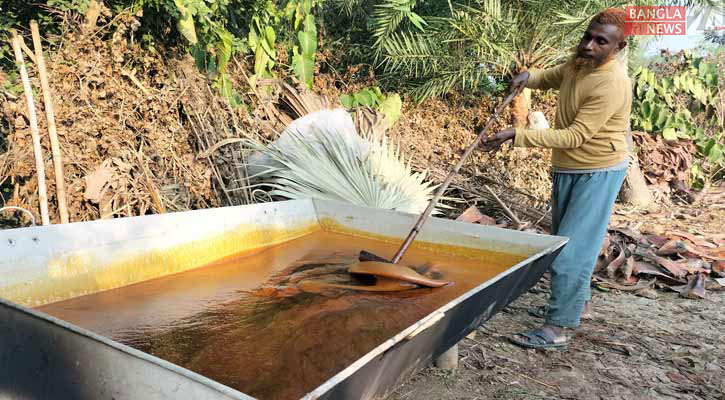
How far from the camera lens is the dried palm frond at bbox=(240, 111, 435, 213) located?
3.59m

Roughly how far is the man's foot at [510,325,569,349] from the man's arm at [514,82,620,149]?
904mm

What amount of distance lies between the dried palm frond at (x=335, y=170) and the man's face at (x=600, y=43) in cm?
177

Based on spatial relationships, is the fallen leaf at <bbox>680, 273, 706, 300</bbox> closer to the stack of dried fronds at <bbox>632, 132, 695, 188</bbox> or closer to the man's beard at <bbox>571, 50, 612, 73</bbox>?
the man's beard at <bbox>571, 50, 612, 73</bbox>

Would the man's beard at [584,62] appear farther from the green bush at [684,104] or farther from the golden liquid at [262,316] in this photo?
the green bush at [684,104]

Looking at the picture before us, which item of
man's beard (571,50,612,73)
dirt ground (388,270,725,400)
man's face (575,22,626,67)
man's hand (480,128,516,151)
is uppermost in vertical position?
man's face (575,22,626,67)

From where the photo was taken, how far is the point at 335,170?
3.68 m

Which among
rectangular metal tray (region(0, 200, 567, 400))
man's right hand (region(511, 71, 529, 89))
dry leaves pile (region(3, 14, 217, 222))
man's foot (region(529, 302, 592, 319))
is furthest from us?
dry leaves pile (region(3, 14, 217, 222))

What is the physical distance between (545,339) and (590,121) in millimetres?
1056

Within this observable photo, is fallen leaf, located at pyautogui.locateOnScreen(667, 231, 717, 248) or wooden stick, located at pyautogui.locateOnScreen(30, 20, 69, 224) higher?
wooden stick, located at pyautogui.locateOnScreen(30, 20, 69, 224)

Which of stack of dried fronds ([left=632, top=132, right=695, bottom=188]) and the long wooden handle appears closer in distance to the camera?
the long wooden handle

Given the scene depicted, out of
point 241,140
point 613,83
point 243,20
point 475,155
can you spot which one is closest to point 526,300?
point 613,83

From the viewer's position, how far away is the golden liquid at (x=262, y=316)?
166 cm

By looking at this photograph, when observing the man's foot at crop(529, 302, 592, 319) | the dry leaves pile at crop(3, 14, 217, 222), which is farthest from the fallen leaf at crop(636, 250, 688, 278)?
the dry leaves pile at crop(3, 14, 217, 222)

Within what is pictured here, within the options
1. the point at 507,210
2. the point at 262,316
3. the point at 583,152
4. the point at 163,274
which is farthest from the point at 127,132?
the point at 507,210
